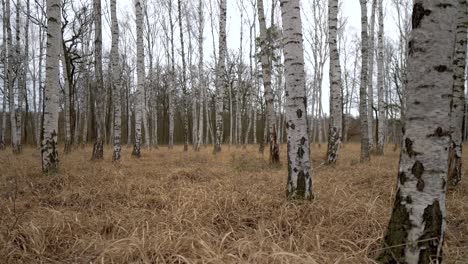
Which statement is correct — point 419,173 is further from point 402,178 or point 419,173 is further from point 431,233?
point 431,233

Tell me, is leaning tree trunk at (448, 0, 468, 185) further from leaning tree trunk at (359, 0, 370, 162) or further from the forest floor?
leaning tree trunk at (359, 0, 370, 162)

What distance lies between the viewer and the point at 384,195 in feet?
15.0

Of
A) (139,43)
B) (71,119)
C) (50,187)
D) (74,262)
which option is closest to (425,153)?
(74,262)

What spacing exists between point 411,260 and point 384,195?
2805 mm

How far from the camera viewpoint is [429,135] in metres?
1.98

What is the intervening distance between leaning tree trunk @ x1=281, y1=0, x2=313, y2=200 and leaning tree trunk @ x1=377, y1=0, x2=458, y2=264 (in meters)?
1.84

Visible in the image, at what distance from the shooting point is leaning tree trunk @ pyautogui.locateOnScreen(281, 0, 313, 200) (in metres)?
3.89

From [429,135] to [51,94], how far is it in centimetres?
673

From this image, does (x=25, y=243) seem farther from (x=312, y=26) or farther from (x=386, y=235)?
(x=312, y=26)

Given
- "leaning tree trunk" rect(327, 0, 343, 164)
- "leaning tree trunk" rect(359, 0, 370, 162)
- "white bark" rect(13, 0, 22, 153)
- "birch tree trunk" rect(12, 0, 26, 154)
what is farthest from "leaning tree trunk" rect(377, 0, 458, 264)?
"white bark" rect(13, 0, 22, 153)

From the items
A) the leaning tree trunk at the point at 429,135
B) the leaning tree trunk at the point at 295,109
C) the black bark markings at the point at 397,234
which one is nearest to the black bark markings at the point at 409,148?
the leaning tree trunk at the point at 429,135

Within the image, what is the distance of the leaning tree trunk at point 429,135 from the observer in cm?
198

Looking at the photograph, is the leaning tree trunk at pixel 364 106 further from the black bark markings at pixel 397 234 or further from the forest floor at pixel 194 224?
the black bark markings at pixel 397 234

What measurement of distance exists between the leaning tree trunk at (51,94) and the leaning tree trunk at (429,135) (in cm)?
652
